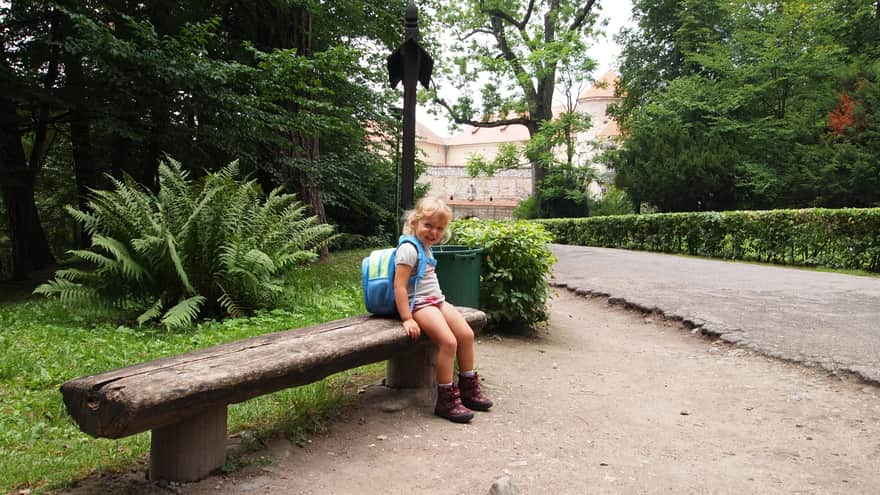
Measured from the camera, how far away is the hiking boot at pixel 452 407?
10.6ft

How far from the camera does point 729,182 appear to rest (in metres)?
20.8

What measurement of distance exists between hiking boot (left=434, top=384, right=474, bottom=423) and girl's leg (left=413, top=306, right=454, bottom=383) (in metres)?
0.06

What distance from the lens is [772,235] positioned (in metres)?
12.3

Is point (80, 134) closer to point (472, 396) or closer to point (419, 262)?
point (419, 262)

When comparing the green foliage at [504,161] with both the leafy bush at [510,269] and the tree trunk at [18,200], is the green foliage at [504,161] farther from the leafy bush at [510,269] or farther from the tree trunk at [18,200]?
the leafy bush at [510,269]

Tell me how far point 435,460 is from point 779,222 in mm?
11951

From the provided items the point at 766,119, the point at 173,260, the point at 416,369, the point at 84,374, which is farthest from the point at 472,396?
the point at 766,119

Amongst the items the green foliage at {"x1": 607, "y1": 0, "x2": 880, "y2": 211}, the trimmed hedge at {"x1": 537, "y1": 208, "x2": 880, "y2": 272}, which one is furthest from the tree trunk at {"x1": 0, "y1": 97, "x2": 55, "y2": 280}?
the green foliage at {"x1": 607, "y1": 0, "x2": 880, "y2": 211}

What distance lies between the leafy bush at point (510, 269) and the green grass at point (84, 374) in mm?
1319

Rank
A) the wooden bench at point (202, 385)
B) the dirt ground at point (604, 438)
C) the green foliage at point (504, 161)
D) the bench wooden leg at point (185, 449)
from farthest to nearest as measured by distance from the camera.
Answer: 1. the green foliage at point (504, 161)
2. the dirt ground at point (604, 438)
3. the bench wooden leg at point (185, 449)
4. the wooden bench at point (202, 385)

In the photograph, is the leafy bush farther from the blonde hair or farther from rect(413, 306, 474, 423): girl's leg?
rect(413, 306, 474, 423): girl's leg

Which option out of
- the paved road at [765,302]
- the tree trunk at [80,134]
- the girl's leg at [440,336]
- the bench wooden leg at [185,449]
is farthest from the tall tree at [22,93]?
the paved road at [765,302]

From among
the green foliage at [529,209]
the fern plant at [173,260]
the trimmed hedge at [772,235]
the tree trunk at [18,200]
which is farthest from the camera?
the green foliage at [529,209]

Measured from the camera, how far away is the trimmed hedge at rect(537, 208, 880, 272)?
35.4 ft
